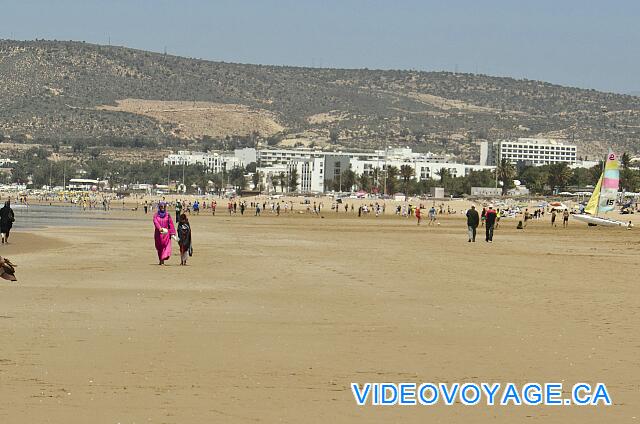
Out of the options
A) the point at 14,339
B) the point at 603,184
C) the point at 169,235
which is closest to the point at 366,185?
the point at 603,184

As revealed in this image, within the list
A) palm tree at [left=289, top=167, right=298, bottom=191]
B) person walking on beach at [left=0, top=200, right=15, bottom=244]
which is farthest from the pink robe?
palm tree at [left=289, top=167, right=298, bottom=191]

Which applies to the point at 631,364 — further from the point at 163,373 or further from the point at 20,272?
the point at 20,272

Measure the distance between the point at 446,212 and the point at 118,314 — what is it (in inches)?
3288

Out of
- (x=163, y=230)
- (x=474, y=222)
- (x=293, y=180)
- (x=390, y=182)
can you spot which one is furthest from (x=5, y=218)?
(x=293, y=180)

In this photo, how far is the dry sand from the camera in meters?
8.73

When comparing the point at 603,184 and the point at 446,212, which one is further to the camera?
the point at 446,212

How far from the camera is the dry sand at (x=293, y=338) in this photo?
8.73m

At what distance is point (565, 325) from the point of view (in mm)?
13922

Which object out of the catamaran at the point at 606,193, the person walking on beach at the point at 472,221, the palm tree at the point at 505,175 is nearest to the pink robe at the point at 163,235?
the person walking on beach at the point at 472,221

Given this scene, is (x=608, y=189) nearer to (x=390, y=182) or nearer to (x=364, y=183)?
(x=390, y=182)

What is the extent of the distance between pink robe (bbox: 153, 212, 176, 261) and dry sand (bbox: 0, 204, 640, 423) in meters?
0.30

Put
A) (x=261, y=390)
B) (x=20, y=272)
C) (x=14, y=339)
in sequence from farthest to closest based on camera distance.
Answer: (x=20, y=272)
(x=14, y=339)
(x=261, y=390)

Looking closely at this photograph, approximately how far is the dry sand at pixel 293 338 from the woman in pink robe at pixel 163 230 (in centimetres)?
31

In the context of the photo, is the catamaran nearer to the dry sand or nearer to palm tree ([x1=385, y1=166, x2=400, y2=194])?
the dry sand
